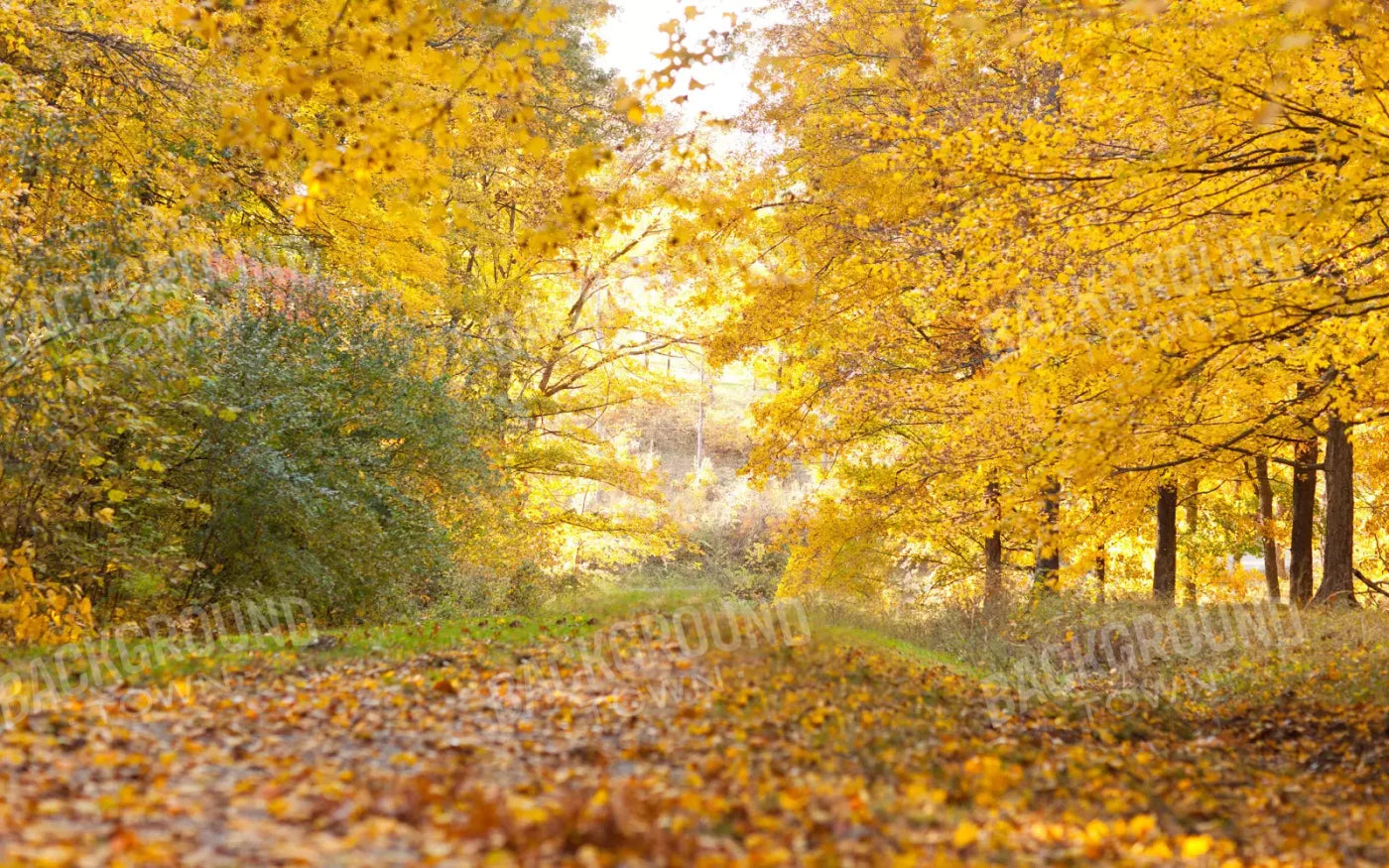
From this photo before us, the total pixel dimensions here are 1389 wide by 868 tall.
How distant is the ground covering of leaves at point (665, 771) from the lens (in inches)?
131

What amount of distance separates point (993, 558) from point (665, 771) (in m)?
12.6

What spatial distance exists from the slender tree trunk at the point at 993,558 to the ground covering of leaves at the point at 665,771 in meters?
6.14

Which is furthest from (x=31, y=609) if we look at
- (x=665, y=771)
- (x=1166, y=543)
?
(x=1166, y=543)

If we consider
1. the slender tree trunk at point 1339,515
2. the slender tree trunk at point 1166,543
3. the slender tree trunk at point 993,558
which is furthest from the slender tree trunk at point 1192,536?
the slender tree trunk at point 1339,515

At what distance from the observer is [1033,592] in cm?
1286

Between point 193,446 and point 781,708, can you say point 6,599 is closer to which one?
point 193,446

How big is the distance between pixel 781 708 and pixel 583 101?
14.5 meters

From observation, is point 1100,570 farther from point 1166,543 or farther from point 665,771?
point 665,771

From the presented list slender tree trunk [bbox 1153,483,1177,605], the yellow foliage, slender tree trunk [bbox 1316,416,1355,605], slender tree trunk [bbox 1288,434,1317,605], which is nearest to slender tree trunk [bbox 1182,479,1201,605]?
slender tree trunk [bbox 1153,483,1177,605]

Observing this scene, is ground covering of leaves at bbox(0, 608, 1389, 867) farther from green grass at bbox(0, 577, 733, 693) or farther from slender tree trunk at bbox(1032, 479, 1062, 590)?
slender tree trunk at bbox(1032, 479, 1062, 590)

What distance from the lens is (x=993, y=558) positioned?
52.6ft

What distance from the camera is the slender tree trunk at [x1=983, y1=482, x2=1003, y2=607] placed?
44.1 ft

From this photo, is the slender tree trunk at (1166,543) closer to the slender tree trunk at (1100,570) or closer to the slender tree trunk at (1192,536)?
the slender tree trunk at (1100,570)

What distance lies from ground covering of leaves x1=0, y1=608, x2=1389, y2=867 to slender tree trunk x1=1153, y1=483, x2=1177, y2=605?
29.8ft
